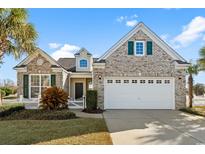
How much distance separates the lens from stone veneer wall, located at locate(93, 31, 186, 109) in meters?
20.0

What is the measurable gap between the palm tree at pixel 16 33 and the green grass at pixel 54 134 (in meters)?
6.68

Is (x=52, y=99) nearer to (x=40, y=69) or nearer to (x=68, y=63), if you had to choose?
(x=40, y=69)

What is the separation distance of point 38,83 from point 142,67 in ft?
28.4

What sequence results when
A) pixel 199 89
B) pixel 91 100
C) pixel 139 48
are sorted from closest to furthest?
pixel 91 100 → pixel 139 48 → pixel 199 89

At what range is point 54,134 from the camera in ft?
33.5

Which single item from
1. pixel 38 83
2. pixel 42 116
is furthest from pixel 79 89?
pixel 42 116

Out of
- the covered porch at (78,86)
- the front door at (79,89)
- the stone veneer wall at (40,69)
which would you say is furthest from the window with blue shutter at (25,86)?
the front door at (79,89)

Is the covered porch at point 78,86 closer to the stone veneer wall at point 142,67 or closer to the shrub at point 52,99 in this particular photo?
the stone veneer wall at point 142,67

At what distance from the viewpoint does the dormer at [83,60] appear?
25906mm

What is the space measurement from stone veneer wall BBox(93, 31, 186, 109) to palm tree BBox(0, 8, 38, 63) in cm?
497

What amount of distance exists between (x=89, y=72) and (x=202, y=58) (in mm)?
10111

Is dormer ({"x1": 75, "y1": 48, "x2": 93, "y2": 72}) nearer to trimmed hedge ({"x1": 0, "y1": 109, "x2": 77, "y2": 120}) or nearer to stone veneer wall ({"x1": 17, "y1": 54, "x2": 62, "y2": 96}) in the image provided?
stone veneer wall ({"x1": 17, "y1": 54, "x2": 62, "y2": 96})
